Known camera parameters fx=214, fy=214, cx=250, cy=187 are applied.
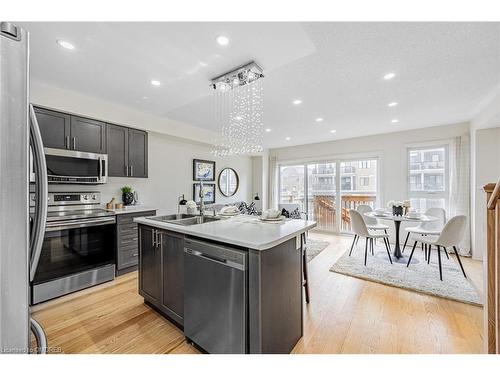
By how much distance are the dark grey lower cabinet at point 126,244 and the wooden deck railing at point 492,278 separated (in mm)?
3332

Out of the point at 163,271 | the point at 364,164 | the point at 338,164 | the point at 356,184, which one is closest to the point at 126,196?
the point at 163,271

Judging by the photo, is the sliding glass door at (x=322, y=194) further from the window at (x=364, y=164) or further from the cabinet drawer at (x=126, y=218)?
the cabinet drawer at (x=126, y=218)

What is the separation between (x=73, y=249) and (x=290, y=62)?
3.22m

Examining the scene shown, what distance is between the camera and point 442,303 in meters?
2.32

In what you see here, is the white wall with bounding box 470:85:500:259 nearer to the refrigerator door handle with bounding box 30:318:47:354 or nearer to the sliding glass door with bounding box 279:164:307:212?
the sliding glass door with bounding box 279:164:307:212

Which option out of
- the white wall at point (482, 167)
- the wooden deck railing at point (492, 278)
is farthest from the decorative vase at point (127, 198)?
the white wall at point (482, 167)

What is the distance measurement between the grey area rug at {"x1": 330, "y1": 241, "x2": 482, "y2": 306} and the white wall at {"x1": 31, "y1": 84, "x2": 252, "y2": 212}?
3.30 meters

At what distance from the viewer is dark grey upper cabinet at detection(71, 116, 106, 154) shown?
2807 mm

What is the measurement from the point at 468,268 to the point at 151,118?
5.65 m

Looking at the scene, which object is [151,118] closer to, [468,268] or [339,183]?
[339,183]

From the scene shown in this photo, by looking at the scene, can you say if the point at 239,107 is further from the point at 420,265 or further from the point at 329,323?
the point at 420,265

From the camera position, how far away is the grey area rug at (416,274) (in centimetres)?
250
